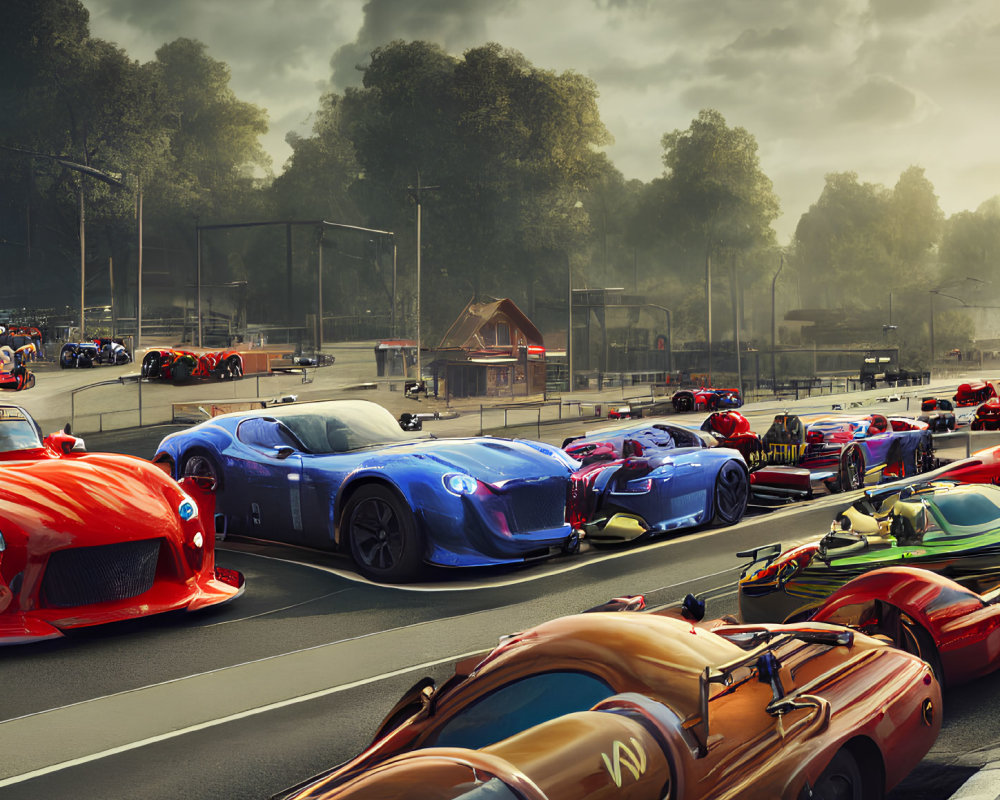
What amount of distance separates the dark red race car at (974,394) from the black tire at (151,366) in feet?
93.9

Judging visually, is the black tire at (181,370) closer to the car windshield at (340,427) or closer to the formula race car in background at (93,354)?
the formula race car in background at (93,354)

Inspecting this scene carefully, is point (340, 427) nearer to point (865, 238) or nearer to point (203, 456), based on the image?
point (203, 456)

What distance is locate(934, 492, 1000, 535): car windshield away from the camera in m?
7.14

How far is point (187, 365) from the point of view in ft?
124

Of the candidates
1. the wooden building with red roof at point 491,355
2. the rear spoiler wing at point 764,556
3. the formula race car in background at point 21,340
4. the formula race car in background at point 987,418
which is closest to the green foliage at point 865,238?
the wooden building with red roof at point 491,355

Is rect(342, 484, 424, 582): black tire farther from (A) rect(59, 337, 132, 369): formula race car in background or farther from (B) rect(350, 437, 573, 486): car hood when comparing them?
(A) rect(59, 337, 132, 369): formula race car in background

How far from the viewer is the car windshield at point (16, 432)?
894cm

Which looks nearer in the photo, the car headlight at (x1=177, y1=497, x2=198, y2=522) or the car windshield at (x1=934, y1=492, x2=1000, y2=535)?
the car windshield at (x1=934, y1=492, x2=1000, y2=535)

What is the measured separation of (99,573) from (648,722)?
541 centimetres

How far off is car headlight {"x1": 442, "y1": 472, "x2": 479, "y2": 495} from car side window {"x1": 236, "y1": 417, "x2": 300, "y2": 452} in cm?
211

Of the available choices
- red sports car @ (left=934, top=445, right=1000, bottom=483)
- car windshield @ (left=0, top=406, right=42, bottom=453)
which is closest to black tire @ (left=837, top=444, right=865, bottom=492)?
red sports car @ (left=934, top=445, right=1000, bottom=483)

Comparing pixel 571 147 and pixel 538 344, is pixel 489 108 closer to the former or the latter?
pixel 571 147

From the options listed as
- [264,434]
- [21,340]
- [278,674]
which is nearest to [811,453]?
[264,434]

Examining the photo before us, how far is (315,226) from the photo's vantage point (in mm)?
83875
